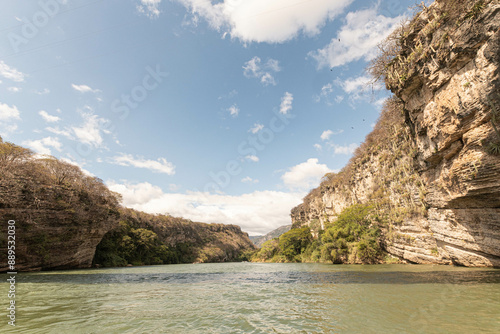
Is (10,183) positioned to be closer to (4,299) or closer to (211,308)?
(4,299)

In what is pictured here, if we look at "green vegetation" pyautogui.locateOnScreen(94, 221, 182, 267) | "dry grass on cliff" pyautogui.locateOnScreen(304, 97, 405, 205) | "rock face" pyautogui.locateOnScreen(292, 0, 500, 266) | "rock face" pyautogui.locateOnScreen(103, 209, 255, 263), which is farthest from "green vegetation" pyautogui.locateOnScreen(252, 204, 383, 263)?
"rock face" pyautogui.locateOnScreen(103, 209, 255, 263)

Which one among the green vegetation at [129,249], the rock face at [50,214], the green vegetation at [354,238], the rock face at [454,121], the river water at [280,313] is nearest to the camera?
the river water at [280,313]

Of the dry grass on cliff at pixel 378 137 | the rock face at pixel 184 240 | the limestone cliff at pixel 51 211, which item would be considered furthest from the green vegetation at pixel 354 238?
the rock face at pixel 184 240

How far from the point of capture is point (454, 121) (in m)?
15.0

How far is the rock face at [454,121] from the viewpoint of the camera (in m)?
12.9

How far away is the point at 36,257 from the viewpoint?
1256 inches

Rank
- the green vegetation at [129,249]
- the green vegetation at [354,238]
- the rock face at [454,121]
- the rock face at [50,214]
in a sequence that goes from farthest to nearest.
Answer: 1. the green vegetation at [129,249]
2. the green vegetation at [354,238]
3. the rock face at [50,214]
4. the rock face at [454,121]

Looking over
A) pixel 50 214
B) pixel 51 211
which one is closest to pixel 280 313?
pixel 50 214

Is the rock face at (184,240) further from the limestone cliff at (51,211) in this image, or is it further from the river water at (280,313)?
the river water at (280,313)

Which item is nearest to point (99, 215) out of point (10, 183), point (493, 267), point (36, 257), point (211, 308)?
point (36, 257)

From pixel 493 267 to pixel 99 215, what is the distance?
55.3 m

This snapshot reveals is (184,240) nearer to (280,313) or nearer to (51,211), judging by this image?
(51,211)

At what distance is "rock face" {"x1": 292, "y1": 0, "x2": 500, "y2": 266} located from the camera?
12930mm

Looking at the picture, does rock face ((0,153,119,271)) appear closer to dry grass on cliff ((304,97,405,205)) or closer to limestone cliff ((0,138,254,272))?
limestone cliff ((0,138,254,272))
